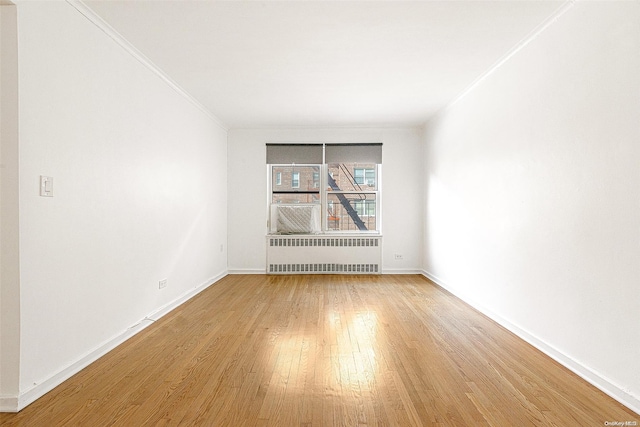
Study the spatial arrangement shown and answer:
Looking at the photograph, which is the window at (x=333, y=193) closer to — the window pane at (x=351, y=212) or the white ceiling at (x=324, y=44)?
the window pane at (x=351, y=212)

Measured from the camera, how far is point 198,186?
4.99 metres

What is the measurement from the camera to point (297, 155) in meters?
6.45

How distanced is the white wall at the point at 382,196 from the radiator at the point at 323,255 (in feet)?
0.60

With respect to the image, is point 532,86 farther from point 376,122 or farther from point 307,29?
point 376,122

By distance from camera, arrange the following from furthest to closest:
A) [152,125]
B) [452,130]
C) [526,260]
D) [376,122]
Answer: [376,122] < [452,130] < [152,125] < [526,260]

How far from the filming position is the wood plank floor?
192cm

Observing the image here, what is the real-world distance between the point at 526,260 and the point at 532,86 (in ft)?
4.86

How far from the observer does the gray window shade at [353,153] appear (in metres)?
6.39

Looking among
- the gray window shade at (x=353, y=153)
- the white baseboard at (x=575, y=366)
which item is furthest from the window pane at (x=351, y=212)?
the white baseboard at (x=575, y=366)

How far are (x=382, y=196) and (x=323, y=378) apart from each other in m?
4.38

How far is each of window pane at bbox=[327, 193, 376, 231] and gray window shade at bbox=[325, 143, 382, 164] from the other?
2.12ft

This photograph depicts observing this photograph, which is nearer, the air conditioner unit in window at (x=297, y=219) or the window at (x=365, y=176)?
the air conditioner unit in window at (x=297, y=219)

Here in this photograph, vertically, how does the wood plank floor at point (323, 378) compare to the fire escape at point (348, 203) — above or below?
below

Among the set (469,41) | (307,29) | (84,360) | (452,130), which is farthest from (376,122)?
(84,360)
